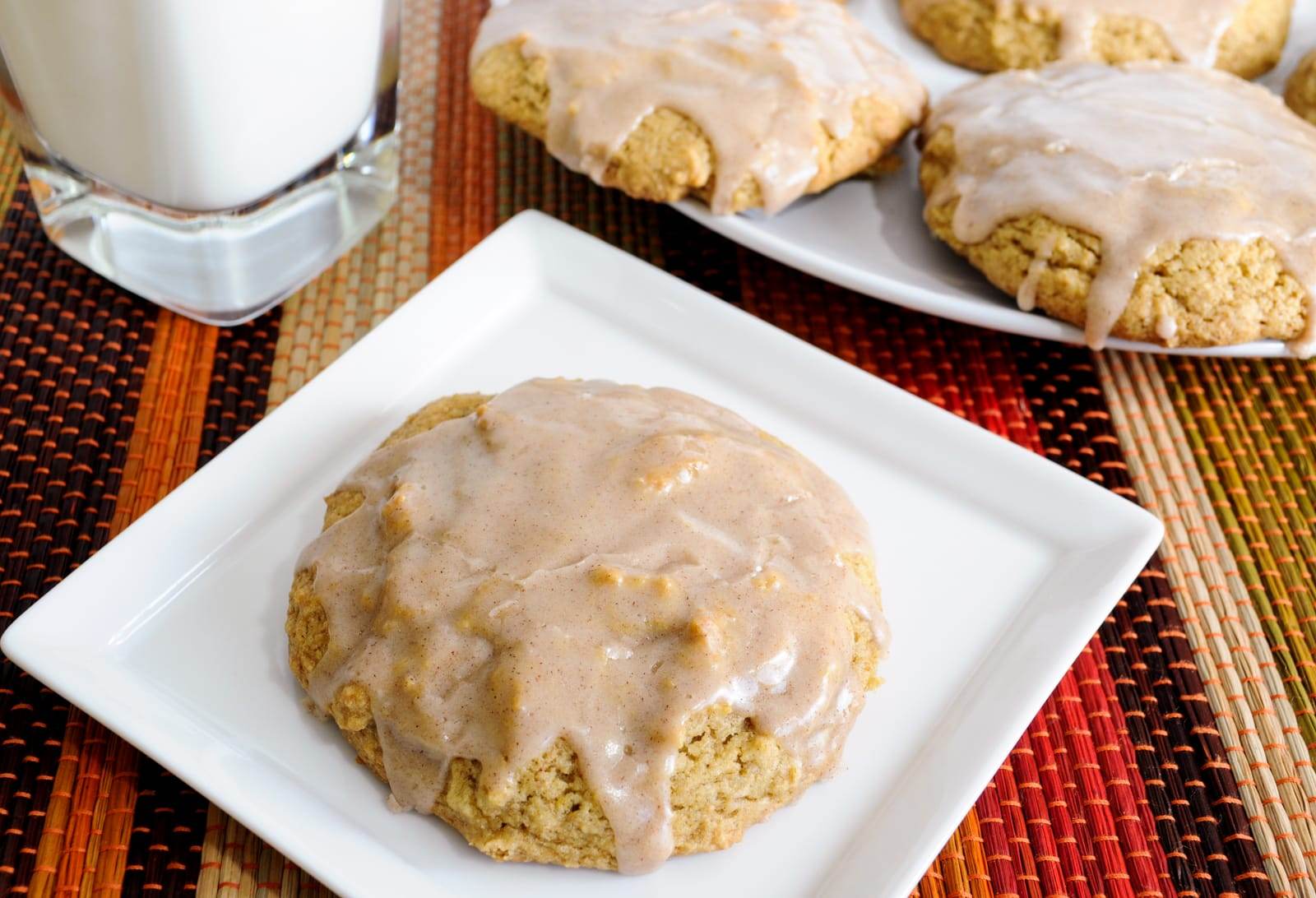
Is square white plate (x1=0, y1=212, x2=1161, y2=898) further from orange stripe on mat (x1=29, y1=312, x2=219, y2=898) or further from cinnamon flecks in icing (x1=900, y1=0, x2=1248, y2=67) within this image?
cinnamon flecks in icing (x1=900, y1=0, x2=1248, y2=67)

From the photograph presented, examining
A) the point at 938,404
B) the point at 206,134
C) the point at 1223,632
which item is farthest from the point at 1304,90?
the point at 206,134

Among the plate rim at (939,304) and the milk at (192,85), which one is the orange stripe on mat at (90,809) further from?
the plate rim at (939,304)

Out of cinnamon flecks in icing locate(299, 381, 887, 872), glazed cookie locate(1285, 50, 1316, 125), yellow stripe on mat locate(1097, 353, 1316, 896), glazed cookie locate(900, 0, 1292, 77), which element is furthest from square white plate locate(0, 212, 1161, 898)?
glazed cookie locate(1285, 50, 1316, 125)

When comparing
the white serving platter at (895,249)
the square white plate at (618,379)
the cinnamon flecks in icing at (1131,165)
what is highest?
the cinnamon flecks in icing at (1131,165)

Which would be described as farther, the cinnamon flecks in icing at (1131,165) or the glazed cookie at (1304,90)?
the glazed cookie at (1304,90)

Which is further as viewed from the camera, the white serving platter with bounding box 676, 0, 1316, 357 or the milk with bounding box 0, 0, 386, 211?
the white serving platter with bounding box 676, 0, 1316, 357

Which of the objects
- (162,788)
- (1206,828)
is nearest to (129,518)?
(162,788)

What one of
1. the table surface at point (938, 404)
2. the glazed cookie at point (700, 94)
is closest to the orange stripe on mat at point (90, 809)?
the table surface at point (938, 404)

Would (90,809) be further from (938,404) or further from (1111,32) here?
(1111,32)
